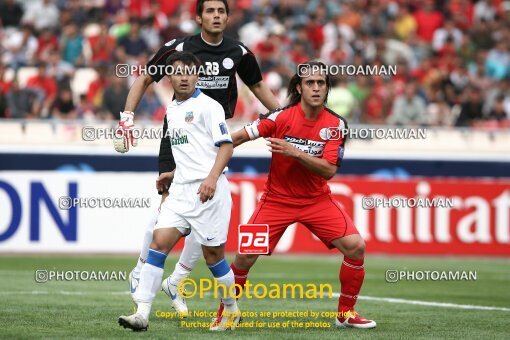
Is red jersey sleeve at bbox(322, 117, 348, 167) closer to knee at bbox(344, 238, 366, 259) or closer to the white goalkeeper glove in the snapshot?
knee at bbox(344, 238, 366, 259)

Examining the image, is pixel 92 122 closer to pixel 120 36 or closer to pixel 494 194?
pixel 120 36

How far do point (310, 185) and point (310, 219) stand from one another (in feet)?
0.98

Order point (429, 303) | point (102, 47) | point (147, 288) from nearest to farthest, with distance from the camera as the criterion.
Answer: point (147, 288), point (429, 303), point (102, 47)

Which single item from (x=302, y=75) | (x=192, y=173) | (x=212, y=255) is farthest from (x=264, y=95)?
(x=212, y=255)

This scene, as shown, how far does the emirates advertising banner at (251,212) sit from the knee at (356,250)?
714 cm

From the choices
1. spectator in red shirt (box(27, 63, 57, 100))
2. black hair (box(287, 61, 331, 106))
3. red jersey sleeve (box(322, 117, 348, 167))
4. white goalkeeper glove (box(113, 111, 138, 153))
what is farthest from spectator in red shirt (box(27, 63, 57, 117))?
red jersey sleeve (box(322, 117, 348, 167))

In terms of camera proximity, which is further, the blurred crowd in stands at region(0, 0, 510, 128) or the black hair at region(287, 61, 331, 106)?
the blurred crowd in stands at region(0, 0, 510, 128)

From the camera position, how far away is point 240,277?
8992 millimetres

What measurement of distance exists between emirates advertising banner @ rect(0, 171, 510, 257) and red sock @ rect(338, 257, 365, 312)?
23.3ft

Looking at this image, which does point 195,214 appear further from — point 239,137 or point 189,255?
point 189,255

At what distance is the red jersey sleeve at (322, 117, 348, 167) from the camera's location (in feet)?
29.0

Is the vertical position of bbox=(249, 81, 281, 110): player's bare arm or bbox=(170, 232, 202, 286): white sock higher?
bbox=(249, 81, 281, 110): player's bare arm

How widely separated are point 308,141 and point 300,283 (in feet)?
14.4

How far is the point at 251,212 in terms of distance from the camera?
16891 mm
